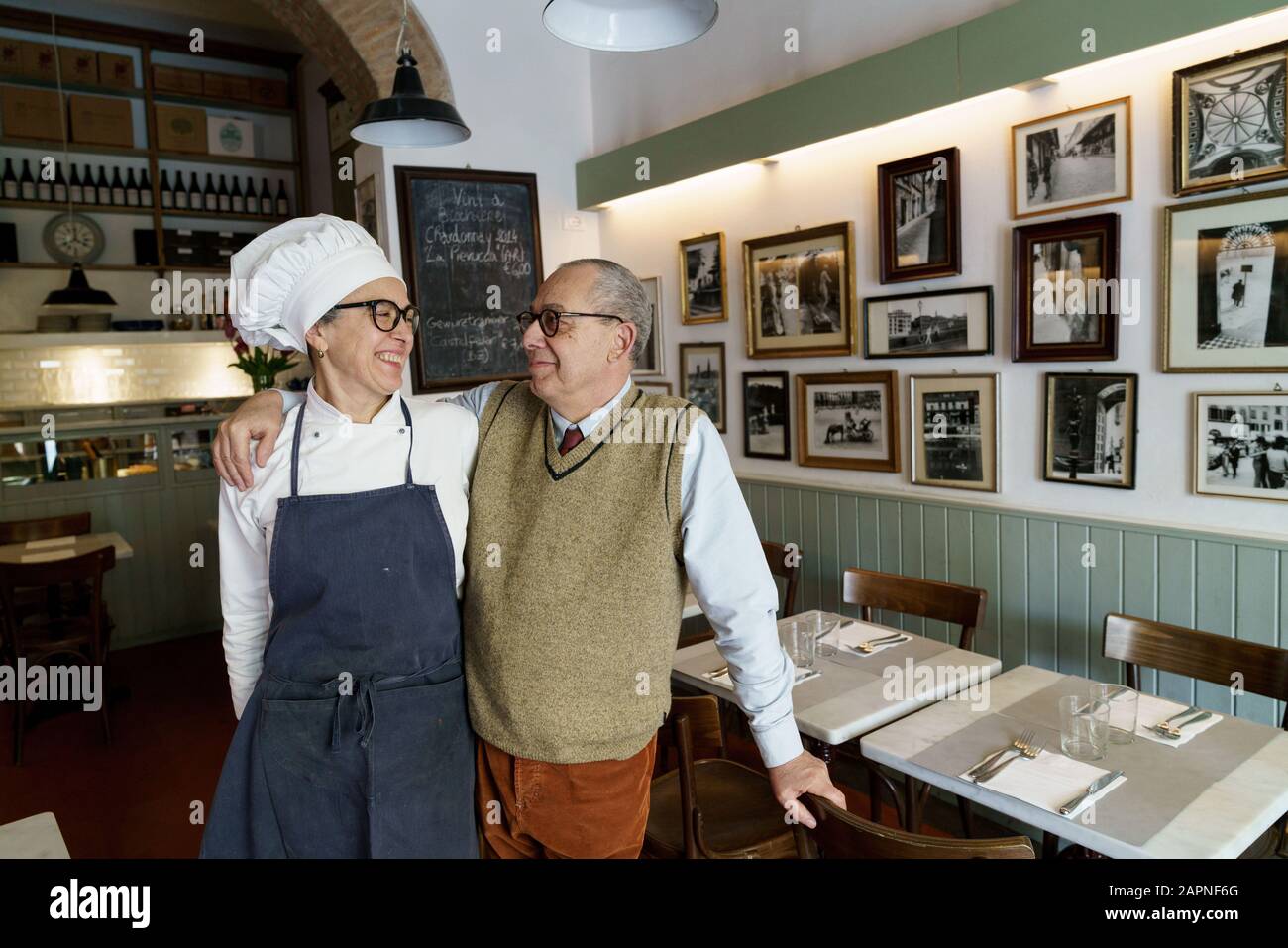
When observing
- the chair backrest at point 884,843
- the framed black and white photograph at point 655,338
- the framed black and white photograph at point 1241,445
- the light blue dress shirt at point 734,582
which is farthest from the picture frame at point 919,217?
the chair backrest at point 884,843

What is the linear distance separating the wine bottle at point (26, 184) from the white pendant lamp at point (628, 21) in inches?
252

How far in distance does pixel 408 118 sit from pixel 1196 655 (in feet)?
10.6

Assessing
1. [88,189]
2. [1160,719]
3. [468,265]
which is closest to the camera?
[1160,719]

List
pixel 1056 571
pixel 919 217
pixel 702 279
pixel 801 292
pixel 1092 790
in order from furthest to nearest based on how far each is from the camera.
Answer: pixel 702 279 → pixel 801 292 → pixel 919 217 → pixel 1056 571 → pixel 1092 790

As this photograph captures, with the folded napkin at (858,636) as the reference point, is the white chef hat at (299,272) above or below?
above

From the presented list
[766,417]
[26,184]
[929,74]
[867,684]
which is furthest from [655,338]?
[26,184]

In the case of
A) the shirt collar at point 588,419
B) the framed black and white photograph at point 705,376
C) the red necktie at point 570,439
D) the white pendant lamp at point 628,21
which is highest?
the white pendant lamp at point 628,21

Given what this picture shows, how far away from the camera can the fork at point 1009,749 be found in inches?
82.6

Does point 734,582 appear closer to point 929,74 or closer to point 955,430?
point 955,430

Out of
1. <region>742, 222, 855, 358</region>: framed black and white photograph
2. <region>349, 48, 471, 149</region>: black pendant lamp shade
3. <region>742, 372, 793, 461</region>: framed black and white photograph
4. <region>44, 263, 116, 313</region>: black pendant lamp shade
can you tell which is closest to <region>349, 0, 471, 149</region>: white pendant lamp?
<region>349, 48, 471, 149</region>: black pendant lamp shade

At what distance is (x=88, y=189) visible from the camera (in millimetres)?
6941

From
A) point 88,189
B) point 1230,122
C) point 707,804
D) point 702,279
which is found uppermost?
point 88,189

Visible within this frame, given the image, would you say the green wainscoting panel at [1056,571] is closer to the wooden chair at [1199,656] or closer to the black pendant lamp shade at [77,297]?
the wooden chair at [1199,656]

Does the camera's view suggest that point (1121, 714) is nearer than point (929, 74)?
Yes
